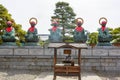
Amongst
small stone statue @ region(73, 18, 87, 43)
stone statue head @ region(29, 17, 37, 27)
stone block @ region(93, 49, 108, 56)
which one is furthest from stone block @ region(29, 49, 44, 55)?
stone block @ region(93, 49, 108, 56)

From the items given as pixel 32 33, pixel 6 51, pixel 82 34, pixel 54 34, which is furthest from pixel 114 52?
pixel 6 51

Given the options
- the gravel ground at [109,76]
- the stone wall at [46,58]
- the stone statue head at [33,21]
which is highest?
the stone statue head at [33,21]

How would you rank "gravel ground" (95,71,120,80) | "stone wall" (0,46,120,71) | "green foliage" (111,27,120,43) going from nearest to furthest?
"gravel ground" (95,71,120,80) → "stone wall" (0,46,120,71) → "green foliage" (111,27,120,43)

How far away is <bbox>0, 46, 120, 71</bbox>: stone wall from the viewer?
12422mm

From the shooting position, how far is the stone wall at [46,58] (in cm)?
1242

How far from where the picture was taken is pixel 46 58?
12.5m

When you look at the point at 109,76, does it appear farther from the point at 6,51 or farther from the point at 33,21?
the point at 6,51

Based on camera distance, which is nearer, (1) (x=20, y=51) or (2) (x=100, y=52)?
(2) (x=100, y=52)

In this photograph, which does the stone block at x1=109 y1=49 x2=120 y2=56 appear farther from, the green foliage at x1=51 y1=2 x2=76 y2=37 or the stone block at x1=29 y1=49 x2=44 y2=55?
the green foliage at x1=51 y1=2 x2=76 y2=37

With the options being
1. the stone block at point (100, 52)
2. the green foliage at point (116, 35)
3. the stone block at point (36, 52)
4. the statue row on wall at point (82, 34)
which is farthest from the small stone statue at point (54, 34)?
the green foliage at point (116, 35)

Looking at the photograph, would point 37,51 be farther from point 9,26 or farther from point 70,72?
point 70,72

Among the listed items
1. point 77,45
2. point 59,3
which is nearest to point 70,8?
point 59,3

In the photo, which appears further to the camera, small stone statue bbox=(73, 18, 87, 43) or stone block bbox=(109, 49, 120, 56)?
small stone statue bbox=(73, 18, 87, 43)

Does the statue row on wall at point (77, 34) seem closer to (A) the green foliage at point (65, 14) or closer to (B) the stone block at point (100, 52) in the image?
(B) the stone block at point (100, 52)
